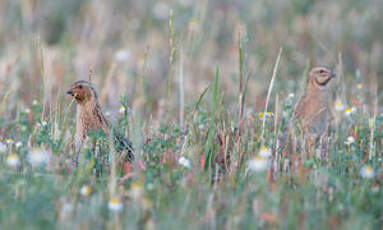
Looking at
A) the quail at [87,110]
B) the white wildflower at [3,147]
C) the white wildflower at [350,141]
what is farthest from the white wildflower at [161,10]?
the white wildflower at [3,147]

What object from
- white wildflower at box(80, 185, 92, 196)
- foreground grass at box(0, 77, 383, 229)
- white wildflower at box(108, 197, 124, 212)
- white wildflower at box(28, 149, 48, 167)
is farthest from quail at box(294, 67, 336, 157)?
white wildflower at box(108, 197, 124, 212)

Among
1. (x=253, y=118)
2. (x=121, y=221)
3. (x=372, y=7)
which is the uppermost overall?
(x=372, y=7)

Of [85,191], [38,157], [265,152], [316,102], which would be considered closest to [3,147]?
[38,157]

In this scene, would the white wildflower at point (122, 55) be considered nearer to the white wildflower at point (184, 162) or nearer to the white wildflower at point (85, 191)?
the white wildflower at point (184, 162)

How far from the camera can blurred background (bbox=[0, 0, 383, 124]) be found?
10328 mm

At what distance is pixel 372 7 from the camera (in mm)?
12945

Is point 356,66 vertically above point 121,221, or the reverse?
point 356,66

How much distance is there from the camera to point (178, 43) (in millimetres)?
10742

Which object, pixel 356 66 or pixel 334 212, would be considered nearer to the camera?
pixel 334 212

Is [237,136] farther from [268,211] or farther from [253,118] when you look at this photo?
[268,211]

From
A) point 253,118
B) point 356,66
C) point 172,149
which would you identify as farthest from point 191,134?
Result: point 356,66

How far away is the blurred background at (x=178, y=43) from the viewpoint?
10328 mm

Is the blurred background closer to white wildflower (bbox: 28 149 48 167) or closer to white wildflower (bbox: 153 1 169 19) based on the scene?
white wildflower (bbox: 153 1 169 19)

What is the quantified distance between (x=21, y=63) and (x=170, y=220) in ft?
23.5
